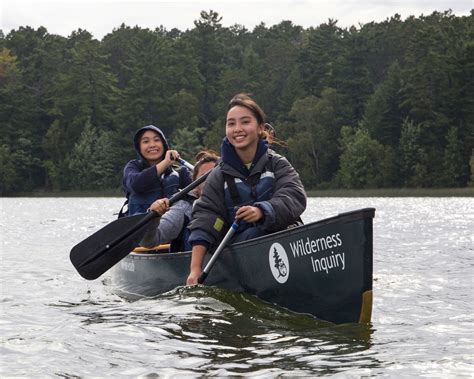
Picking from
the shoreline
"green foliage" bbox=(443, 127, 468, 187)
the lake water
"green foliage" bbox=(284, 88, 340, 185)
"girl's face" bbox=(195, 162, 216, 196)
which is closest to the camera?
the lake water

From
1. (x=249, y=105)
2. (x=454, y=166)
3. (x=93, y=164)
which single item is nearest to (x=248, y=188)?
(x=249, y=105)

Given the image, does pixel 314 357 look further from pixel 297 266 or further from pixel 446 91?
pixel 446 91

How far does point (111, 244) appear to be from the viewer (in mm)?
8000

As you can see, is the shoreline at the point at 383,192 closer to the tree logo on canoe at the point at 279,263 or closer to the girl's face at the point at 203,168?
the girl's face at the point at 203,168

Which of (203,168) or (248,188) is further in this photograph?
(203,168)

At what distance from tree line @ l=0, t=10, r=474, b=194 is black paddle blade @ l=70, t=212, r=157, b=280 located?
47994 mm

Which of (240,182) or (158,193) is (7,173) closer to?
(158,193)

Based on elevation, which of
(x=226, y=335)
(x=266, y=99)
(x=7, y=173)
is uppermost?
(x=266, y=99)

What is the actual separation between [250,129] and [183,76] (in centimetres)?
7272

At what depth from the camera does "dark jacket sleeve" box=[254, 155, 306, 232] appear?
21.2 feet

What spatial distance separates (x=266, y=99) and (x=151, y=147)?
67.4 metres

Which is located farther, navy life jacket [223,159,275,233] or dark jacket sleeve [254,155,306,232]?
navy life jacket [223,159,275,233]

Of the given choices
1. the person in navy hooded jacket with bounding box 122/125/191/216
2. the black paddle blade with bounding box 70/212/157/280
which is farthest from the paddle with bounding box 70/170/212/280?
the person in navy hooded jacket with bounding box 122/125/191/216

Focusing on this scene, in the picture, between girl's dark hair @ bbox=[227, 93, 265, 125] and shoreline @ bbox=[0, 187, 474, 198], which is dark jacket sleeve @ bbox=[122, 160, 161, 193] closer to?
girl's dark hair @ bbox=[227, 93, 265, 125]
